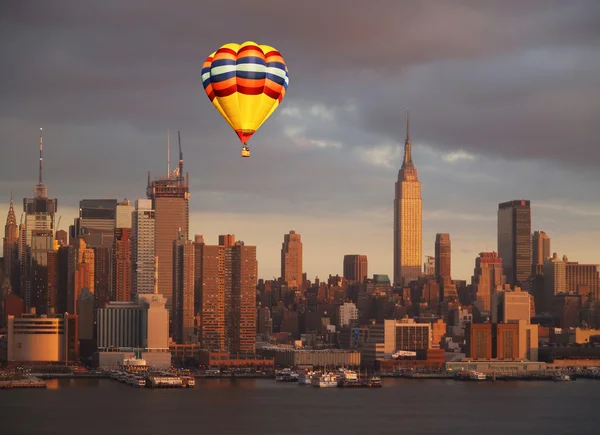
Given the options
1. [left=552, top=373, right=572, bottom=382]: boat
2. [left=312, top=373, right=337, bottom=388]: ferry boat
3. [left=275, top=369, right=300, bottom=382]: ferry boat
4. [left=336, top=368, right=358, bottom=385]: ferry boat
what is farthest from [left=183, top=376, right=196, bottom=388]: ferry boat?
[left=552, top=373, right=572, bottom=382]: boat

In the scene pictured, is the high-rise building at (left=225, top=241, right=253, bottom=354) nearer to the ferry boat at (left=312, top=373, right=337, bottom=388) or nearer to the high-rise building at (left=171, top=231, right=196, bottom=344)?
the high-rise building at (left=171, top=231, right=196, bottom=344)

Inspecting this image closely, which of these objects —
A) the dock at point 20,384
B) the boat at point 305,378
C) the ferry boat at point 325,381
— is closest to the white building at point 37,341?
the boat at point 305,378

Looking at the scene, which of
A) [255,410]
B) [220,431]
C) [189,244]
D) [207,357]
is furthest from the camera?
[189,244]

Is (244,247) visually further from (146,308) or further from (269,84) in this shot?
(269,84)

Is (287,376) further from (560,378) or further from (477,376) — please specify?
(560,378)

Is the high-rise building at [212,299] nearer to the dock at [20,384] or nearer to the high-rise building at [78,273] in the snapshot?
the high-rise building at [78,273]

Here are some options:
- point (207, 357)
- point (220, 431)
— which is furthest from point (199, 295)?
point (220, 431)

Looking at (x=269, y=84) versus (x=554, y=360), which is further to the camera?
(x=554, y=360)
